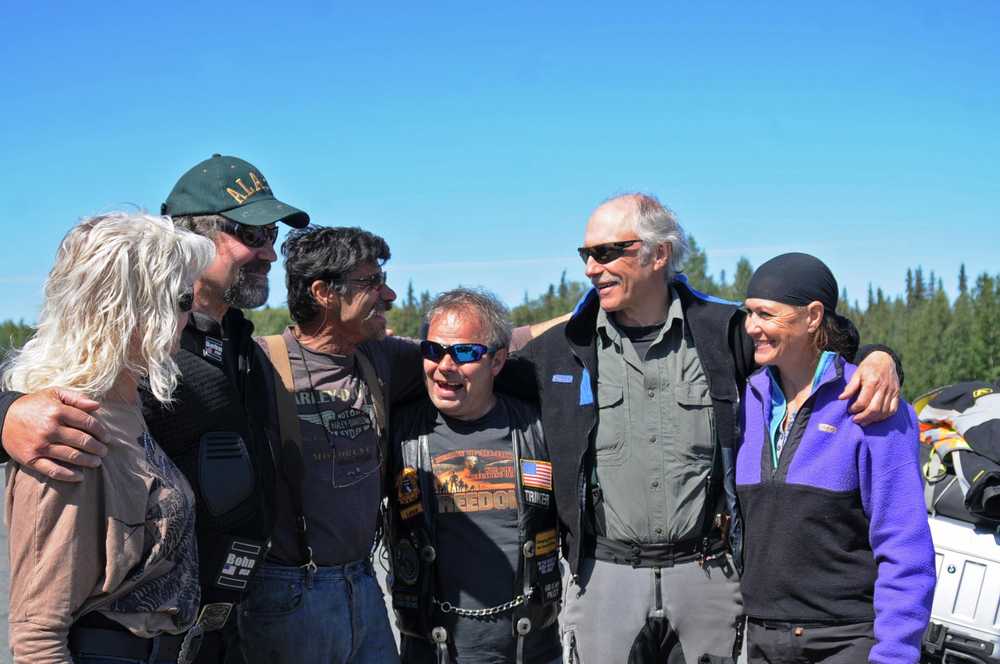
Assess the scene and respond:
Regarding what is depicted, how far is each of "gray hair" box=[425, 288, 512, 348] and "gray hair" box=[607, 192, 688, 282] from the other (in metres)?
0.67

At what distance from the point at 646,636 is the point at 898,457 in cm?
121

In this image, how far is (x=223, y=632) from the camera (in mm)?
3053

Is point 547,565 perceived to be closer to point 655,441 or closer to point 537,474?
point 537,474

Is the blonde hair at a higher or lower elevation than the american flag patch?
higher

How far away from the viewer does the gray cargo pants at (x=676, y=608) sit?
3502 mm

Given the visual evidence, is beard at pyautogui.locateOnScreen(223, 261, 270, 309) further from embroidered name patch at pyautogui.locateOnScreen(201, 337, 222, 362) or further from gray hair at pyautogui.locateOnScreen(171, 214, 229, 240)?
embroidered name patch at pyautogui.locateOnScreen(201, 337, 222, 362)

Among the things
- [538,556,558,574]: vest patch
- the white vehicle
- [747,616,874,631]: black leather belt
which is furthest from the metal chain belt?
the white vehicle

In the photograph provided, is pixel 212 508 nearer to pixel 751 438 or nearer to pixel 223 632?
pixel 223 632

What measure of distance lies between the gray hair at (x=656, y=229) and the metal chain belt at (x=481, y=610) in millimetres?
1543

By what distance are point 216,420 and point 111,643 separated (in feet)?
2.38

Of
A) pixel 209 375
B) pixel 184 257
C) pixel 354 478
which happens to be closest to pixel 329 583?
pixel 354 478

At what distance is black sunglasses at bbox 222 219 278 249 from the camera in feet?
10.5

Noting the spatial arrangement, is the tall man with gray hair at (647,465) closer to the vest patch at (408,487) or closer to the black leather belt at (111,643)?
the vest patch at (408,487)

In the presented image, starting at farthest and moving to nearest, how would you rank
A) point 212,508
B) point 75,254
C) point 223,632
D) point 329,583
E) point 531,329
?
1. point 531,329
2. point 329,583
3. point 223,632
4. point 212,508
5. point 75,254
